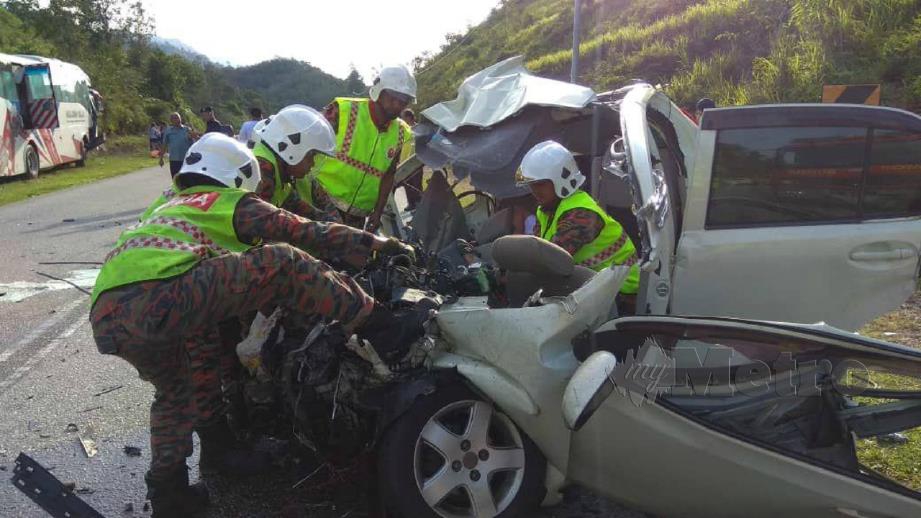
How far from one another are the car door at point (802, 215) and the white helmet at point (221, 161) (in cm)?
218

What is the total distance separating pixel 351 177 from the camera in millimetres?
4902

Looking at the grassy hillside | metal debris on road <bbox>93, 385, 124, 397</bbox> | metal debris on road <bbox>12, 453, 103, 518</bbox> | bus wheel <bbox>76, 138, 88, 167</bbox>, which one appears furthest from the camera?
bus wheel <bbox>76, 138, 88, 167</bbox>

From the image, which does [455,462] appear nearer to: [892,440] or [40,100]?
[892,440]

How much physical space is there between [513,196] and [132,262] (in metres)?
2.50

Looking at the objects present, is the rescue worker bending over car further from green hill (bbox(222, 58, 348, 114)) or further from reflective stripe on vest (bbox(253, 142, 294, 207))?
green hill (bbox(222, 58, 348, 114))

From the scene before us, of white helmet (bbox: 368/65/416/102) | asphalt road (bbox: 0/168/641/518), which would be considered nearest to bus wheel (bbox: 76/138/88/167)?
asphalt road (bbox: 0/168/641/518)

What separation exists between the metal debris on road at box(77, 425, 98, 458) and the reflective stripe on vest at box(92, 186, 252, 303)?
1.27 m

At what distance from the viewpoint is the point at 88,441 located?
3.75 metres

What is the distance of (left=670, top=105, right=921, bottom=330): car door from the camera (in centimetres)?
371

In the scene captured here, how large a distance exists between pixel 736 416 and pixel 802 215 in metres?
1.55

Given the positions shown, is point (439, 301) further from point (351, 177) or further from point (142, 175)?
point (142, 175)

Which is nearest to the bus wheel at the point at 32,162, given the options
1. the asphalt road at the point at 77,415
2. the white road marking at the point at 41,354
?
the asphalt road at the point at 77,415

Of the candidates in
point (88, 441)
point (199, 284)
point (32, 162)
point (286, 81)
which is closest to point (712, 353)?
point (199, 284)

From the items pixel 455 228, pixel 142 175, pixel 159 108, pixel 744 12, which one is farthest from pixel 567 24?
pixel 159 108
